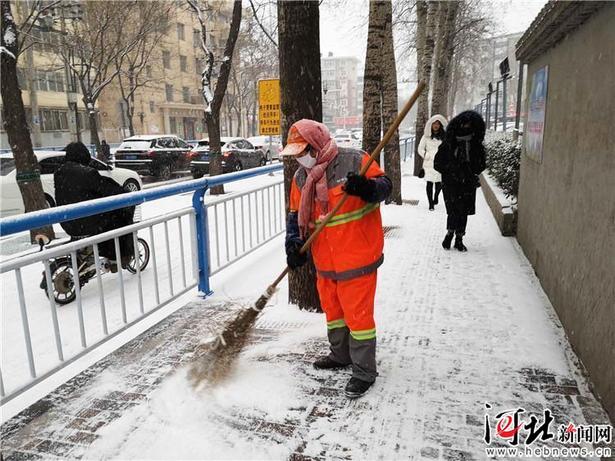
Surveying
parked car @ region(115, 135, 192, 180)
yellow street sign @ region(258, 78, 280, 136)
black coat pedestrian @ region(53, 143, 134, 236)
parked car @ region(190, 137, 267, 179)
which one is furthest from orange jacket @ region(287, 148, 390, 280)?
parked car @ region(115, 135, 192, 180)

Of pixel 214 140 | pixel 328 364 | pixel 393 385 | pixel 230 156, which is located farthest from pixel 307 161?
pixel 230 156

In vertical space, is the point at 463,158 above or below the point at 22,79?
below

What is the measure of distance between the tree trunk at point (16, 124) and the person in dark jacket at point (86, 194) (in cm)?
341

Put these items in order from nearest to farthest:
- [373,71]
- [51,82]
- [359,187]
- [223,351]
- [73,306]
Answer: [359,187]
[223,351]
[73,306]
[373,71]
[51,82]

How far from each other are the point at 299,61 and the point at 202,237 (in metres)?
1.83

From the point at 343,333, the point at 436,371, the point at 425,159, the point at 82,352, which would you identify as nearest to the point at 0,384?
the point at 82,352

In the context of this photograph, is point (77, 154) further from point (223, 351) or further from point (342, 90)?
point (342, 90)

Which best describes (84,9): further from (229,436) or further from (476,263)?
(229,436)

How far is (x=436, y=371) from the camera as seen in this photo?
10.9 ft

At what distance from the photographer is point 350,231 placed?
2.89 metres

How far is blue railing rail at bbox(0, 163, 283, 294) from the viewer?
9.09 feet

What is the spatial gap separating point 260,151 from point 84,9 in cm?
918

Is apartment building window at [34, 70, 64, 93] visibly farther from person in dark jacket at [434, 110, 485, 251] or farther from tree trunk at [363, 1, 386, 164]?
person in dark jacket at [434, 110, 485, 251]

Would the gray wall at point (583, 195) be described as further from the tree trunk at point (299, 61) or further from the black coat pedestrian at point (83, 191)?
the black coat pedestrian at point (83, 191)
